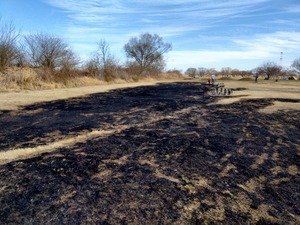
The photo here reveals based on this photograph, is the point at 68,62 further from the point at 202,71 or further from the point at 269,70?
the point at 202,71

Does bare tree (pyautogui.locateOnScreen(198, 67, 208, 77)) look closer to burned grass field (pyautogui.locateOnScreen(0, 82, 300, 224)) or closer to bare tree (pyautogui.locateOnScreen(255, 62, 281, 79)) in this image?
bare tree (pyautogui.locateOnScreen(255, 62, 281, 79))

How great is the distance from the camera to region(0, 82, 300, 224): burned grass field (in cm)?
295

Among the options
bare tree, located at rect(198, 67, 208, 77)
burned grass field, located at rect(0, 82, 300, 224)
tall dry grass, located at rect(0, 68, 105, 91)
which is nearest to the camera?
burned grass field, located at rect(0, 82, 300, 224)

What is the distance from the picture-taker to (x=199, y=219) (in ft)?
9.33

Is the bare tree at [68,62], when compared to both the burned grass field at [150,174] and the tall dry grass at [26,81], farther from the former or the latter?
the burned grass field at [150,174]

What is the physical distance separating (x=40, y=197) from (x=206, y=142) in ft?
12.4

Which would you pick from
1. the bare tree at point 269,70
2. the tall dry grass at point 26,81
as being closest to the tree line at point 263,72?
the bare tree at point 269,70

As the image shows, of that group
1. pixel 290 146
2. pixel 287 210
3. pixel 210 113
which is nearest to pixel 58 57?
pixel 210 113

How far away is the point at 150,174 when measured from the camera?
4.00m

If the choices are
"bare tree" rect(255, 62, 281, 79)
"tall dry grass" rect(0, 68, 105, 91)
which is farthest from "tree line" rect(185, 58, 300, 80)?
"tall dry grass" rect(0, 68, 105, 91)

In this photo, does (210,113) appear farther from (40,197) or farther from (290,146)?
(40,197)

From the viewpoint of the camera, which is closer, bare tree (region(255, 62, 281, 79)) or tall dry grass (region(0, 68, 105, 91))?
tall dry grass (region(0, 68, 105, 91))

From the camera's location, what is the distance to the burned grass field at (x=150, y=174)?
2945 mm


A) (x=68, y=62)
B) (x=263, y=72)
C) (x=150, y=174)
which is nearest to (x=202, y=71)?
(x=263, y=72)
